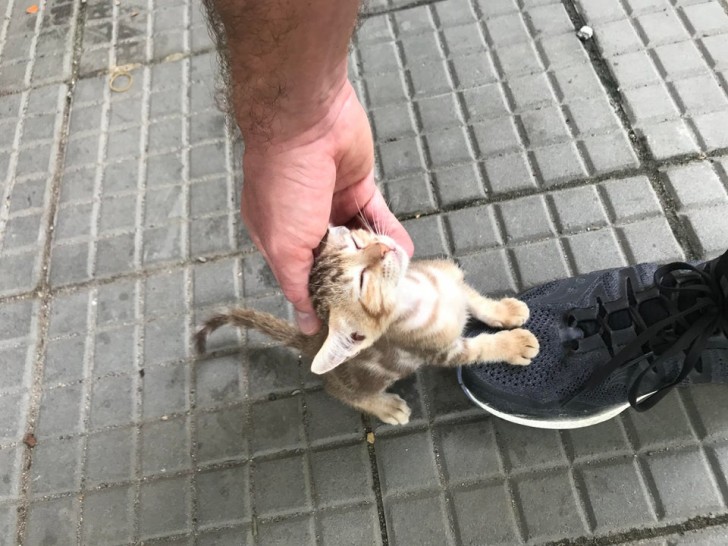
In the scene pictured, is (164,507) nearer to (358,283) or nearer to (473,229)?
(358,283)

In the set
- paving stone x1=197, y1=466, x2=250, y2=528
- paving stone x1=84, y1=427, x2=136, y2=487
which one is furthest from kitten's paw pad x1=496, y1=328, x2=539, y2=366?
paving stone x1=84, y1=427, x2=136, y2=487

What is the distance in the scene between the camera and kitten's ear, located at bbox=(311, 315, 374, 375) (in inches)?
50.9

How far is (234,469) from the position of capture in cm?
173

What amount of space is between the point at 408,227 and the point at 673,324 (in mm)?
899

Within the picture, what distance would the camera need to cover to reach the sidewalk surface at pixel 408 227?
5.32ft

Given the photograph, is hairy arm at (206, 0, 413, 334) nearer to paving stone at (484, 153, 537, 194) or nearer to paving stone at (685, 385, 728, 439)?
paving stone at (484, 153, 537, 194)

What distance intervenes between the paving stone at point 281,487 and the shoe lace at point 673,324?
85 cm

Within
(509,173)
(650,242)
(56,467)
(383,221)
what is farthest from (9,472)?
(650,242)

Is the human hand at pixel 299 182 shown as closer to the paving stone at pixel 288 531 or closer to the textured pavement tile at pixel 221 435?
the textured pavement tile at pixel 221 435

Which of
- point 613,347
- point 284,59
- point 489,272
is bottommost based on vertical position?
point 489,272

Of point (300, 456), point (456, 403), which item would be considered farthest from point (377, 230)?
point (300, 456)

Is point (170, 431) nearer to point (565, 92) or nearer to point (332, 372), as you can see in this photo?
point (332, 372)

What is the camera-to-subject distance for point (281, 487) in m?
1.69

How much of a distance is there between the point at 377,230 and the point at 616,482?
98 centimetres
